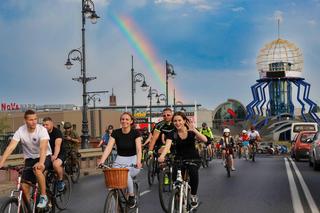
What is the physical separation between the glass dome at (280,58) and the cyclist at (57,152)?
124m

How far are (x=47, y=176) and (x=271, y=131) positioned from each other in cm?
12057

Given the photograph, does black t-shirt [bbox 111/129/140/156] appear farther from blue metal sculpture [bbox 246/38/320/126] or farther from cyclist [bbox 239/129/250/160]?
blue metal sculpture [bbox 246/38/320/126]

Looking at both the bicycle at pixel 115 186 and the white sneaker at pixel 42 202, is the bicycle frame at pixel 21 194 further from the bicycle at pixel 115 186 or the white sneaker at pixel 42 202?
the bicycle at pixel 115 186

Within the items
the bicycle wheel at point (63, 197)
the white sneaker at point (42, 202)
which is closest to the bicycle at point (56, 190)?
the bicycle wheel at point (63, 197)

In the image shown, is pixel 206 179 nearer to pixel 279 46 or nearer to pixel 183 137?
pixel 183 137

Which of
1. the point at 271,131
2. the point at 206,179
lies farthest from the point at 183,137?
the point at 271,131

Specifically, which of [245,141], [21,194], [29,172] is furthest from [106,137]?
[21,194]

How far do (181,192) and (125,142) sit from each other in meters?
1.09

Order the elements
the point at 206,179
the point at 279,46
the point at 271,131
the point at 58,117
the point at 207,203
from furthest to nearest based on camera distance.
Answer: the point at 279,46 < the point at 271,131 < the point at 58,117 < the point at 206,179 < the point at 207,203

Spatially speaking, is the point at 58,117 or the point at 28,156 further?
the point at 58,117

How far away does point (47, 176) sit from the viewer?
28.4 feet

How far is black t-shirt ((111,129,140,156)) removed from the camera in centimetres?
733

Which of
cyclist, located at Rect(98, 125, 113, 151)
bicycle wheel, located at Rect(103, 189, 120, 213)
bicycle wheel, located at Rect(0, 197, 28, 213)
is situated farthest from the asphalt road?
cyclist, located at Rect(98, 125, 113, 151)

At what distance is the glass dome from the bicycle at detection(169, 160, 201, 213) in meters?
125
